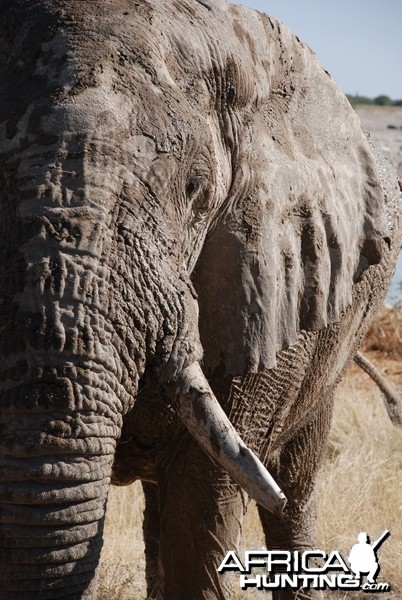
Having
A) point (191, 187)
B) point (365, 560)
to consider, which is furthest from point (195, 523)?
point (365, 560)

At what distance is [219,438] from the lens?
2730 millimetres

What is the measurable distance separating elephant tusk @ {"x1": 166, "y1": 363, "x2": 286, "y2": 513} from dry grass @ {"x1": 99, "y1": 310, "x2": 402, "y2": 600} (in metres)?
1.90

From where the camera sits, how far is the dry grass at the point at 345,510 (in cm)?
516

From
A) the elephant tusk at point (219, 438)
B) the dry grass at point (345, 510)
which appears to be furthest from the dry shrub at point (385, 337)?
the elephant tusk at point (219, 438)

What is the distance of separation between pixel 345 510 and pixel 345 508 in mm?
51

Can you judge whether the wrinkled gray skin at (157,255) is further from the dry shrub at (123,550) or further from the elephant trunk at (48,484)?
the dry shrub at (123,550)

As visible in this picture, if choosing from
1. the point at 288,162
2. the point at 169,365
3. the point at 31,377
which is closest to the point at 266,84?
the point at 288,162

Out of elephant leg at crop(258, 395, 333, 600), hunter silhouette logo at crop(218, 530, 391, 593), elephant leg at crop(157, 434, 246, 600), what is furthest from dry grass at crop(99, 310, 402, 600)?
elephant leg at crop(157, 434, 246, 600)

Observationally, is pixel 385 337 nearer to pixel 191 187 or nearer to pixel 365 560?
pixel 365 560

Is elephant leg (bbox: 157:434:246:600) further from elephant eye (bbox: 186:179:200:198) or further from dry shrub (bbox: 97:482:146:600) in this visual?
dry shrub (bbox: 97:482:146:600)

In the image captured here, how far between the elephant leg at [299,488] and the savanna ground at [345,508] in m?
0.35

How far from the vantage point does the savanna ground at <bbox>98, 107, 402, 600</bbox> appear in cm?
518

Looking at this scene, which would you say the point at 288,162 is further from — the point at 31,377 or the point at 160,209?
the point at 31,377

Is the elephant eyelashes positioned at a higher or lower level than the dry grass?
higher
